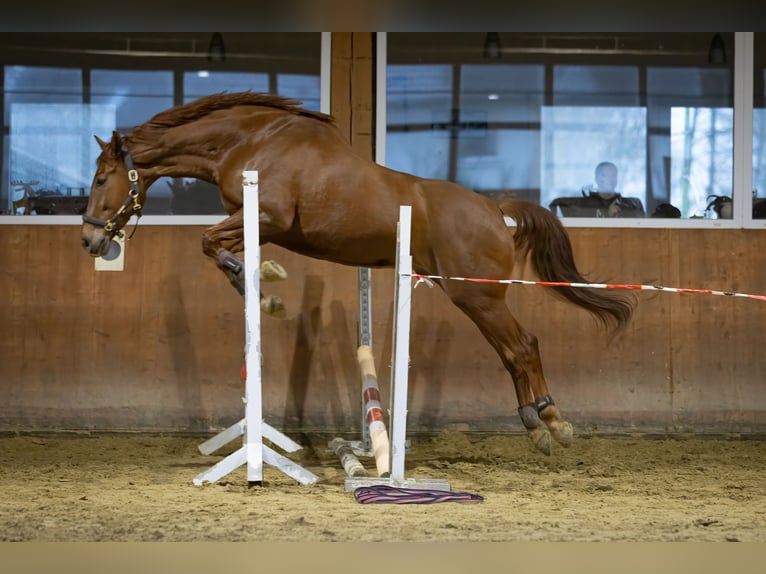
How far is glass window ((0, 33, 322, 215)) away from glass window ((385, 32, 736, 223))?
0.78 m

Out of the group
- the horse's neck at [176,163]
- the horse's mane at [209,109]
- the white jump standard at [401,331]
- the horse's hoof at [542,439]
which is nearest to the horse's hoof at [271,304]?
the white jump standard at [401,331]

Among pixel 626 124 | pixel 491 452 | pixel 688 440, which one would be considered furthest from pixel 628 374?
pixel 626 124

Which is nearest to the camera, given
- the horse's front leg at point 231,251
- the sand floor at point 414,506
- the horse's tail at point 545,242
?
the sand floor at point 414,506

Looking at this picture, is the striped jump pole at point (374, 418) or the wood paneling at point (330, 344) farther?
the wood paneling at point (330, 344)

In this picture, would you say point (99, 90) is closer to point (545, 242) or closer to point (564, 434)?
point (545, 242)

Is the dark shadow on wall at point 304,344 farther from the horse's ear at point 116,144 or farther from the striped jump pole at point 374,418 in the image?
the horse's ear at point 116,144

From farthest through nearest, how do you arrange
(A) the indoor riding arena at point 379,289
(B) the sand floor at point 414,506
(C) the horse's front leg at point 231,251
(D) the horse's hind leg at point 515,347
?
(A) the indoor riding arena at point 379,289
(D) the horse's hind leg at point 515,347
(C) the horse's front leg at point 231,251
(B) the sand floor at point 414,506

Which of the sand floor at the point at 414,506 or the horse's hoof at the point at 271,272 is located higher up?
the horse's hoof at the point at 271,272

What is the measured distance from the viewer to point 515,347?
443cm

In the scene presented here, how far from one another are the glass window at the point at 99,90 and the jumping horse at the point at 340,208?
4.47 feet

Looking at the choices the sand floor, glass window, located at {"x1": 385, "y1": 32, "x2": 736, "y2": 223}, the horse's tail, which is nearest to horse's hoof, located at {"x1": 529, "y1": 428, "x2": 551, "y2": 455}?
A: the sand floor

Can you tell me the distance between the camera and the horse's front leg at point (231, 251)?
376 centimetres

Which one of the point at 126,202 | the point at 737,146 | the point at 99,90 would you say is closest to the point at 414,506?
the point at 126,202

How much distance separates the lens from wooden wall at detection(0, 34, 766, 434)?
5676mm
